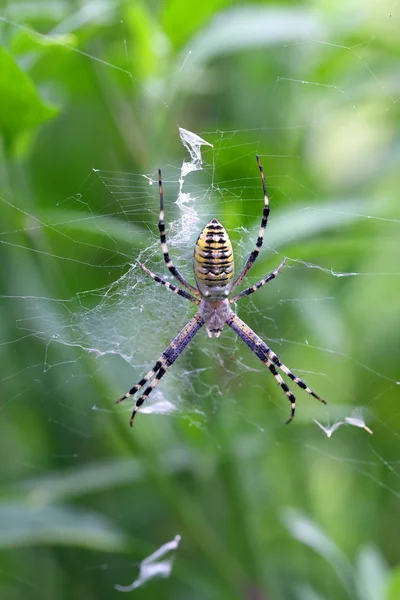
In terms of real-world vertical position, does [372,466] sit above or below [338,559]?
above

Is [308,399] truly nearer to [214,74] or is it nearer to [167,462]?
[167,462]

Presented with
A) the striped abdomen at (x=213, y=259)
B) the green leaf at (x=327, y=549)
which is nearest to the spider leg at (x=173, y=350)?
the striped abdomen at (x=213, y=259)

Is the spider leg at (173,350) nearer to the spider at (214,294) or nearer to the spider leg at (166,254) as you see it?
the spider at (214,294)

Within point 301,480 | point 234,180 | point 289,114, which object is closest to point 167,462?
point 301,480

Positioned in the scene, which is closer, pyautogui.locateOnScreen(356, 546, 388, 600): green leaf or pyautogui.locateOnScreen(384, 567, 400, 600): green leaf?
pyautogui.locateOnScreen(384, 567, 400, 600): green leaf

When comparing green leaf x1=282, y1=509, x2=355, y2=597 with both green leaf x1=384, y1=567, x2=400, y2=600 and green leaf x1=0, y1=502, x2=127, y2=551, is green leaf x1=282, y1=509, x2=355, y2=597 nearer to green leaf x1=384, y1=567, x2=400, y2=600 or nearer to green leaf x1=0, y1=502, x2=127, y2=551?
green leaf x1=384, y1=567, x2=400, y2=600

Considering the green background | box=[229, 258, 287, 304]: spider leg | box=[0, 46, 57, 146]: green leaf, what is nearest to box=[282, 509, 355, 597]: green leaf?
the green background
